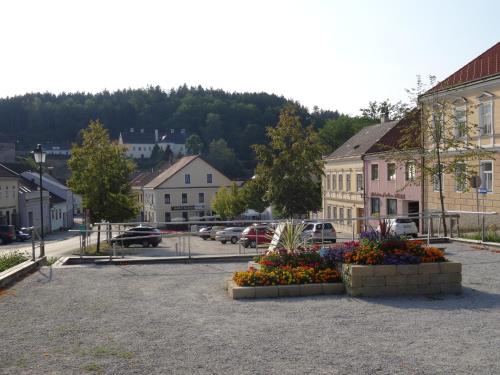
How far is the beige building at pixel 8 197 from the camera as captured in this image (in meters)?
57.1

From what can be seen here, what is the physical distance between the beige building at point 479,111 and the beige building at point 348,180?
16042mm

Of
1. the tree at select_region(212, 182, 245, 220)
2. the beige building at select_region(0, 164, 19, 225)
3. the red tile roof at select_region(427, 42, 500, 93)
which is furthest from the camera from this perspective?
the tree at select_region(212, 182, 245, 220)

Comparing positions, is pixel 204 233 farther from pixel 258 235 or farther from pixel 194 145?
pixel 194 145

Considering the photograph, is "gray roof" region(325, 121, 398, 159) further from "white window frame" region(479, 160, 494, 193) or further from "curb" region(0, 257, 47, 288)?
"curb" region(0, 257, 47, 288)

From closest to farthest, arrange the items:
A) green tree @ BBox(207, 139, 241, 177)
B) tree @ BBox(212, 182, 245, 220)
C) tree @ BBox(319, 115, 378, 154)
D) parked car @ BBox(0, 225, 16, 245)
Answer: parked car @ BBox(0, 225, 16, 245)
tree @ BBox(212, 182, 245, 220)
tree @ BBox(319, 115, 378, 154)
green tree @ BBox(207, 139, 241, 177)

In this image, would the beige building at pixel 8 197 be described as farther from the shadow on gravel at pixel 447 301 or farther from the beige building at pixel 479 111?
the shadow on gravel at pixel 447 301

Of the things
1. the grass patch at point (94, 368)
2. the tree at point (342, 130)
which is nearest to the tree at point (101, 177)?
the grass patch at point (94, 368)

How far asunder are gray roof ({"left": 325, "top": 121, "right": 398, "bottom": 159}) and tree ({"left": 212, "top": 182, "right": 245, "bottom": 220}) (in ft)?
44.3

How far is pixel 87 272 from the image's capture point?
14875mm

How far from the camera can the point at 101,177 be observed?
120ft

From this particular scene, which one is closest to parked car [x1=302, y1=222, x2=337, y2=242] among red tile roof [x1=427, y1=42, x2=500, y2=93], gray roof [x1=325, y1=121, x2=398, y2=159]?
red tile roof [x1=427, y1=42, x2=500, y2=93]

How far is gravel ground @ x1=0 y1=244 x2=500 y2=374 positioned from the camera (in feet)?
23.4

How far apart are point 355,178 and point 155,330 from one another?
43.9 meters

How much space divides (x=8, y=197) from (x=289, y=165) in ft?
106
